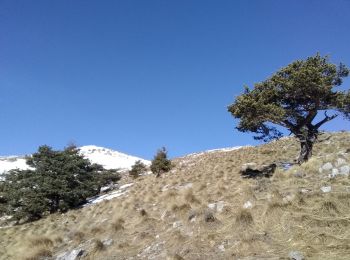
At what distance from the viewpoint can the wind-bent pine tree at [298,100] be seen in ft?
67.1

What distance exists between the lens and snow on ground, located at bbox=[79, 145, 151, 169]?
74.8 m

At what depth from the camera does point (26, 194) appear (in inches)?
1164

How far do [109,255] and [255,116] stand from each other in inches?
463

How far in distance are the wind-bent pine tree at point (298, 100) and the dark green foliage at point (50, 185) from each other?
548 inches

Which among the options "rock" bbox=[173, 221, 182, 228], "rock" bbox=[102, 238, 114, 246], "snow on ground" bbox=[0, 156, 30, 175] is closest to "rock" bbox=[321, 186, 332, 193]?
"rock" bbox=[173, 221, 182, 228]

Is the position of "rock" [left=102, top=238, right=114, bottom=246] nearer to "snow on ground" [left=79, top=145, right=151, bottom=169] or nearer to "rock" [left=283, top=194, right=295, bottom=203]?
"rock" [left=283, top=194, right=295, bottom=203]

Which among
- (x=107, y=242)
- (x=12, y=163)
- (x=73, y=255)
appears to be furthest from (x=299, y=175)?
(x=12, y=163)

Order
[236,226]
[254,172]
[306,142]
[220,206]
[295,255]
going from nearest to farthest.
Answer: [295,255] < [236,226] < [220,206] < [306,142] < [254,172]

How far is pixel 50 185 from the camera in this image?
1149 inches

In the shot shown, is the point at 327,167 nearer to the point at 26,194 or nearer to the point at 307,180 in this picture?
the point at 307,180

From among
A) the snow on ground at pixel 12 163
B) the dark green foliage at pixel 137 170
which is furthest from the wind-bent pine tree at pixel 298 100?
the snow on ground at pixel 12 163

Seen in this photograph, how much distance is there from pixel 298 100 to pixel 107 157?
63852 mm

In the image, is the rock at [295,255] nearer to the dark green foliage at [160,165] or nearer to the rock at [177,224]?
the rock at [177,224]

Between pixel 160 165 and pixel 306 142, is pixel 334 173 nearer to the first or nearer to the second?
pixel 306 142
